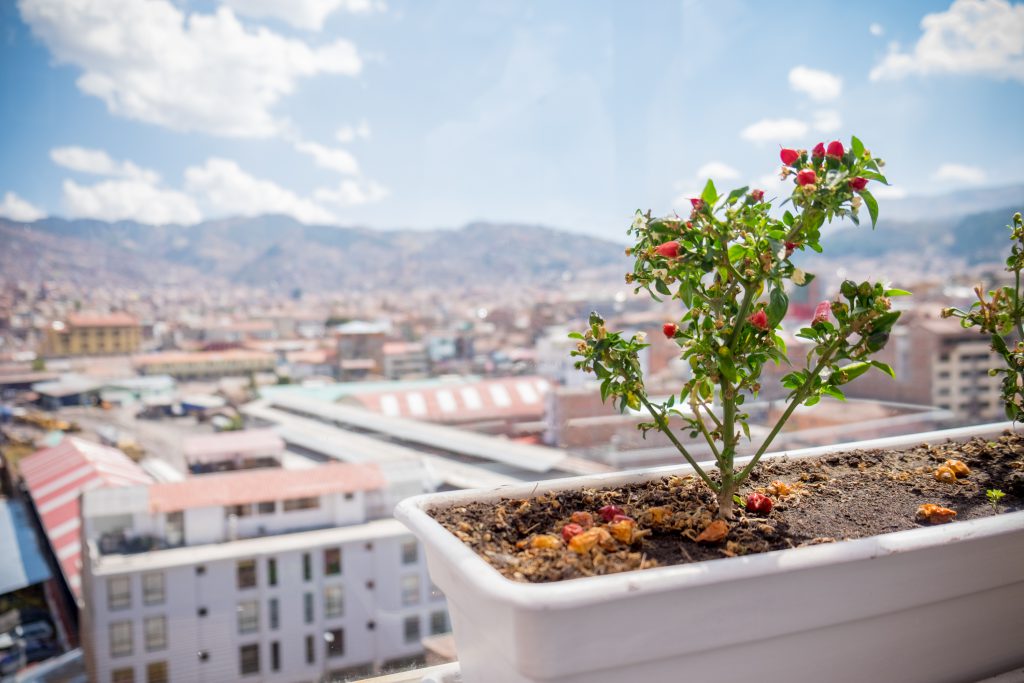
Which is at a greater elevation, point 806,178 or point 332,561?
point 806,178

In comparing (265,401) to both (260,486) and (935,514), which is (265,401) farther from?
(935,514)

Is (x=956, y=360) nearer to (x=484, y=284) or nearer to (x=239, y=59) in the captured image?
(x=484, y=284)

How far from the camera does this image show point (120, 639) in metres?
4.63

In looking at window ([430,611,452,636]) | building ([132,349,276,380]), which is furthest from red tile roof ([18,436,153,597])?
window ([430,611,452,636])

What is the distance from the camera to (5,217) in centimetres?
626

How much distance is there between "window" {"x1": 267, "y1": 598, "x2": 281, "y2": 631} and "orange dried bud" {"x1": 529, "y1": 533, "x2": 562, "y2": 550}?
17.1 feet

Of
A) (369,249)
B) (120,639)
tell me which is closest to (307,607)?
(120,639)

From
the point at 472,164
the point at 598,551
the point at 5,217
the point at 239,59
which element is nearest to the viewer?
the point at 598,551

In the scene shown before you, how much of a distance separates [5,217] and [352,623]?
16.6 ft

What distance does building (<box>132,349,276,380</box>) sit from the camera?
9367 mm

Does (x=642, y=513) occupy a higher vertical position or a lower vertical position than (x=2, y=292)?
lower

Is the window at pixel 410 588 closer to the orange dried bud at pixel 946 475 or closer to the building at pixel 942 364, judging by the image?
the orange dried bud at pixel 946 475

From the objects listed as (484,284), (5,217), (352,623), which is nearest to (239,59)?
(484,284)

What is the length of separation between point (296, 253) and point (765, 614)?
14.1 m
